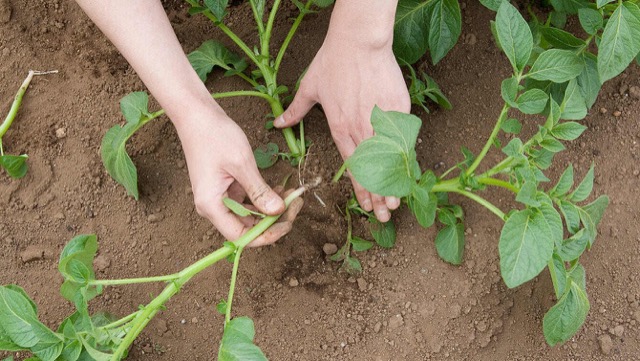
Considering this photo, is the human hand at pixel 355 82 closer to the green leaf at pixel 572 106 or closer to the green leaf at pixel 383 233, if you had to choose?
the green leaf at pixel 383 233

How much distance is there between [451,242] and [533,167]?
0.36m

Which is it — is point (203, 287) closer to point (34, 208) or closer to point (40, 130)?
point (34, 208)

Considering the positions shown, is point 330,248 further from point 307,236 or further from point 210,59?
point 210,59

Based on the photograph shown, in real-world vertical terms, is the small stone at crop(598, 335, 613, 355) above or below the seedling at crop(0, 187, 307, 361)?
below

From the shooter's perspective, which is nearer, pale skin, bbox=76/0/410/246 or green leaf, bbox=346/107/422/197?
green leaf, bbox=346/107/422/197

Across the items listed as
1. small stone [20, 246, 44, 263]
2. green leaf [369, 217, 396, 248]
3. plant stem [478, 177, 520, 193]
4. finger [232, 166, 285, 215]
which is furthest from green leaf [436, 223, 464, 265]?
small stone [20, 246, 44, 263]

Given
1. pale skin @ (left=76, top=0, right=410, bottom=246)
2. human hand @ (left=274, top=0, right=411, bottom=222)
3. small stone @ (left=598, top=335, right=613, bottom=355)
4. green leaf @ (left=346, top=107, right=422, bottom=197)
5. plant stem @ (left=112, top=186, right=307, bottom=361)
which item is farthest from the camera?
small stone @ (left=598, top=335, right=613, bottom=355)

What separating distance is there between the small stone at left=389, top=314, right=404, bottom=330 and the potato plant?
19 cm

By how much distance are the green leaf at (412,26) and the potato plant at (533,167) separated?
0.20 meters

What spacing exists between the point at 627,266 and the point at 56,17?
66.3 inches

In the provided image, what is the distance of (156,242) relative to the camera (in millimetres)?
1829

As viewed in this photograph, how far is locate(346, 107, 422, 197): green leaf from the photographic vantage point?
1218mm

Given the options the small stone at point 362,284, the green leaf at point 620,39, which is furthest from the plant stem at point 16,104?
the green leaf at point 620,39

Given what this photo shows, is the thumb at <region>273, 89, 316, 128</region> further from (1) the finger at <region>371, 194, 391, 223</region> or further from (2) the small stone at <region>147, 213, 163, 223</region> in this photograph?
(2) the small stone at <region>147, 213, 163, 223</region>
